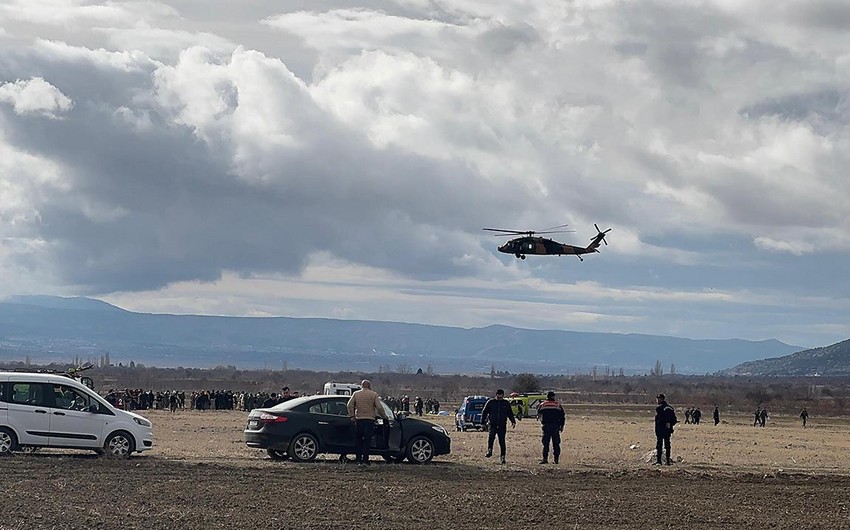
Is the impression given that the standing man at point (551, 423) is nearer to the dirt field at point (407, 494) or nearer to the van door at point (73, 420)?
the dirt field at point (407, 494)

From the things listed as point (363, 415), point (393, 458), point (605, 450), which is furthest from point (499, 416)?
point (605, 450)

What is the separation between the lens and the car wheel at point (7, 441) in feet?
78.2

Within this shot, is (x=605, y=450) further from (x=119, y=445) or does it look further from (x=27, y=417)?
(x=27, y=417)

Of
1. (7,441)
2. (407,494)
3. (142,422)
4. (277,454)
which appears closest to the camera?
(407,494)

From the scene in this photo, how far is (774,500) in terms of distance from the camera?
68.2ft

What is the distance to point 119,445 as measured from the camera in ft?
80.6

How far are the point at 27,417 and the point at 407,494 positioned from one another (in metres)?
8.46

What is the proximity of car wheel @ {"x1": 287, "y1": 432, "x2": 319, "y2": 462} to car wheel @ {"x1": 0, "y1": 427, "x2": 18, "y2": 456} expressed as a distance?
5311mm

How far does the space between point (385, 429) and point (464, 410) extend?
33.2 m

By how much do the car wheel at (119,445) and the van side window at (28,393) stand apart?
1.50 meters

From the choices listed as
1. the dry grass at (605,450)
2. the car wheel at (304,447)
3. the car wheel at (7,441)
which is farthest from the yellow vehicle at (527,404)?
the car wheel at (7,441)

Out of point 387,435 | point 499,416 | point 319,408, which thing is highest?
point 319,408

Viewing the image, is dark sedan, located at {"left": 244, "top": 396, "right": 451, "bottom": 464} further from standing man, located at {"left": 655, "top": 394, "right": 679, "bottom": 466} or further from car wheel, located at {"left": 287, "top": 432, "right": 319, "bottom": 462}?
standing man, located at {"left": 655, "top": 394, "right": 679, "bottom": 466}

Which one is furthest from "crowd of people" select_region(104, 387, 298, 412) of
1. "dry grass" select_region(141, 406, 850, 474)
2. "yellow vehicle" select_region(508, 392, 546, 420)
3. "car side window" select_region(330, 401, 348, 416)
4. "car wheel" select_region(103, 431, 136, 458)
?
"car side window" select_region(330, 401, 348, 416)
